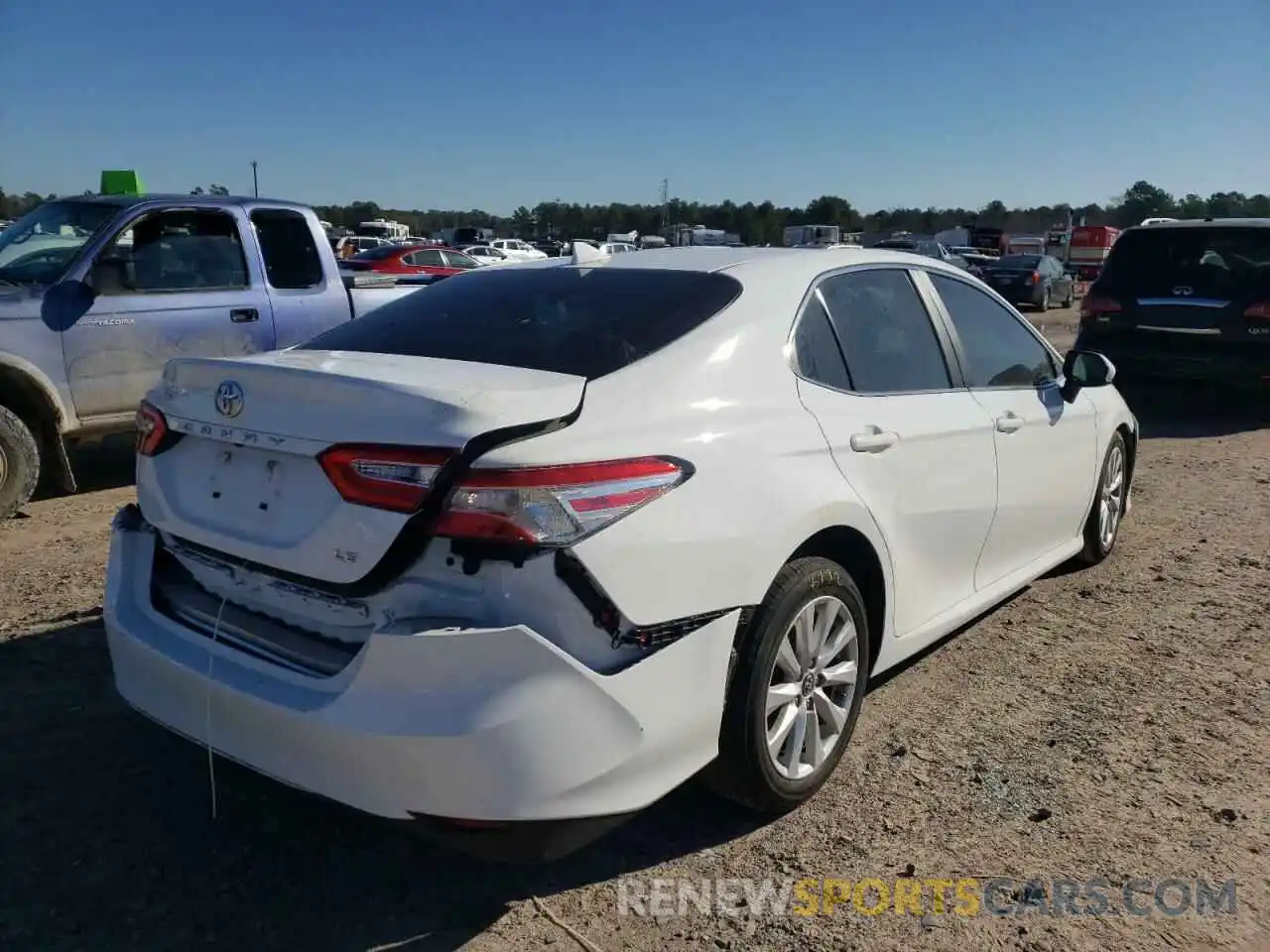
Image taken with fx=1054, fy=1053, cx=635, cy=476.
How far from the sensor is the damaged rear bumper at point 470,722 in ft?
7.46

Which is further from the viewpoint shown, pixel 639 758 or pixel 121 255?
pixel 121 255

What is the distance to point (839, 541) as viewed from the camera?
3236 millimetres

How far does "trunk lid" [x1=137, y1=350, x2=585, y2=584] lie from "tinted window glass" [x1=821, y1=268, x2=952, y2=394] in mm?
1200

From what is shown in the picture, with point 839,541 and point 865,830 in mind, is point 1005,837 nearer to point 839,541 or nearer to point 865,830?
point 865,830

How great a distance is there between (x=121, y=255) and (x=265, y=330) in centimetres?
99

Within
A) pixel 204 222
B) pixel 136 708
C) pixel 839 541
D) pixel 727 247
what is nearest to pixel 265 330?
pixel 204 222

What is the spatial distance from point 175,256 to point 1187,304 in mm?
8529

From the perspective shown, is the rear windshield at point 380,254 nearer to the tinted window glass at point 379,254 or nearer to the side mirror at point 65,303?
the tinted window glass at point 379,254

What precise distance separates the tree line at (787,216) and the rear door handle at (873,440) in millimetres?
54920

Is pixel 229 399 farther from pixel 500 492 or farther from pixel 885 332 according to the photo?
pixel 885 332

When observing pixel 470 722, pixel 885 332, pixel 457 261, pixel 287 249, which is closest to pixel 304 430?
pixel 470 722

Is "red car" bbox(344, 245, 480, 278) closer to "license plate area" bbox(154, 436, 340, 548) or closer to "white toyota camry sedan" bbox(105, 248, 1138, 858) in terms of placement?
"white toyota camry sedan" bbox(105, 248, 1138, 858)

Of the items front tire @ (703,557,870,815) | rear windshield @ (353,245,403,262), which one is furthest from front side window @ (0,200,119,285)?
rear windshield @ (353,245,403,262)

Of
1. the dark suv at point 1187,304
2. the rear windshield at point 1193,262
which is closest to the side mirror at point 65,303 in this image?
the dark suv at point 1187,304
